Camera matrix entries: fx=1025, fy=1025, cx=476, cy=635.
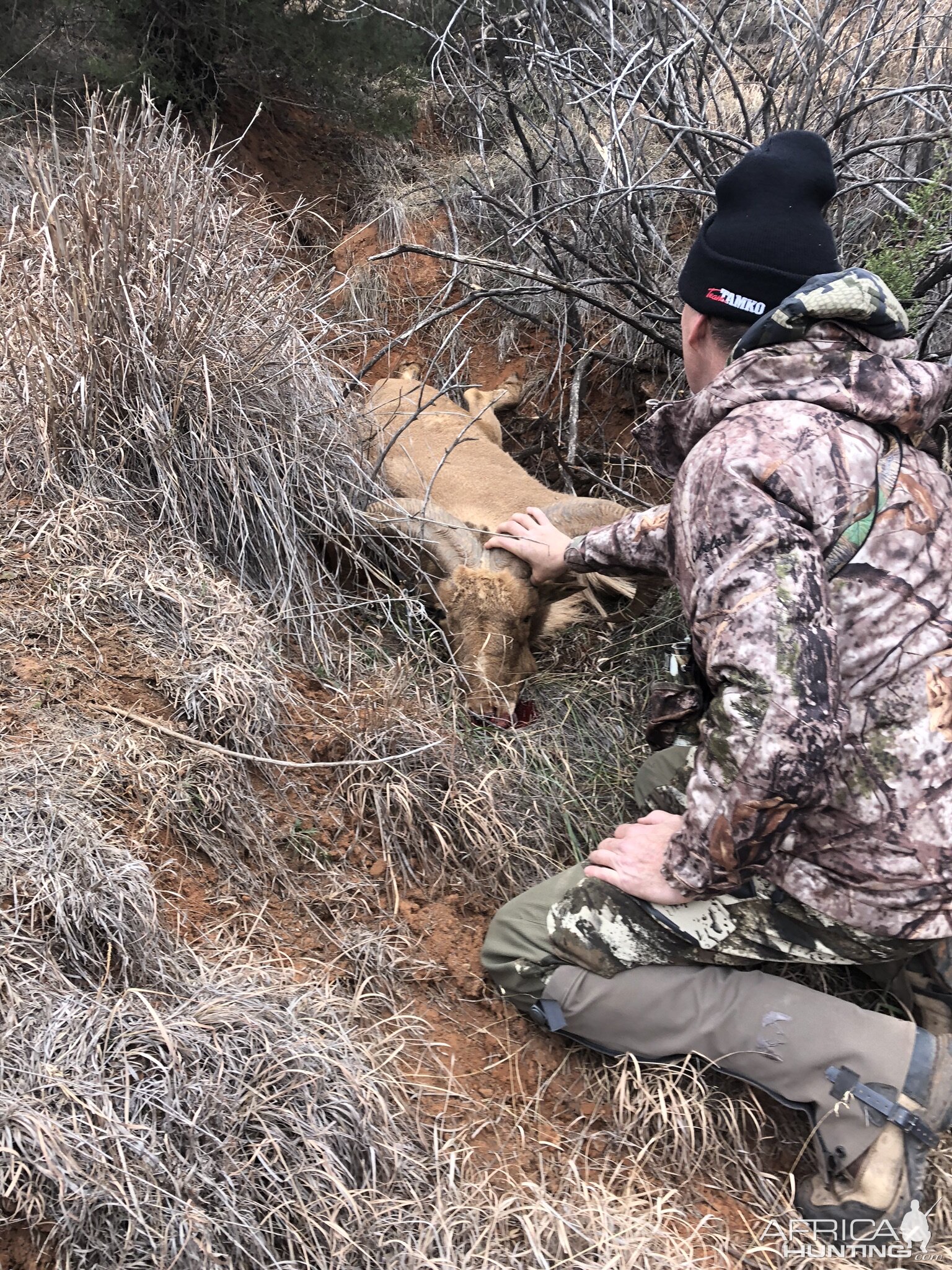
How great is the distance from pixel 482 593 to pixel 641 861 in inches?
74.7

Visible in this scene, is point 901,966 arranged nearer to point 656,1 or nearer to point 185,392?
point 185,392

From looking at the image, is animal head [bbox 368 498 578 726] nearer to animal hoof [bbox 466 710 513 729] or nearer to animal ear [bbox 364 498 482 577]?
animal ear [bbox 364 498 482 577]

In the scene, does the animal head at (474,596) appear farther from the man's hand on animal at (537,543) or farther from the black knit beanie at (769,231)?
the black knit beanie at (769,231)

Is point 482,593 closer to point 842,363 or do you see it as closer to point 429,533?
point 429,533

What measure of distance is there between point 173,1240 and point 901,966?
2.11 metres

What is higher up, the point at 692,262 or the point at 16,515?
the point at 692,262

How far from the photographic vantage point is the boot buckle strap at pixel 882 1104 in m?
2.62

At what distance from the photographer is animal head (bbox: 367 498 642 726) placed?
4344 mm

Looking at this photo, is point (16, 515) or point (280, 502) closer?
point (16, 515)

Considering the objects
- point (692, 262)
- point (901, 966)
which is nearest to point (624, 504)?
point (692, 262)

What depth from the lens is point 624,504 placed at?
4941 mm

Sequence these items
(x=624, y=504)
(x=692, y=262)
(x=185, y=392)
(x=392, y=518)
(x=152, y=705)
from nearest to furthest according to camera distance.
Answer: (x=692, y=262), (x=152, y=705), (x=185, y=392), (x=392, y=518), (x=624, y=504)

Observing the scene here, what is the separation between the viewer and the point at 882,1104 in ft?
8.63

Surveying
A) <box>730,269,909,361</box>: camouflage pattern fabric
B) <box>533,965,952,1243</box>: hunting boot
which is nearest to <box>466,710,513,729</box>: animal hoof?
<box>533,965,952,1243</box>: hunting boot
